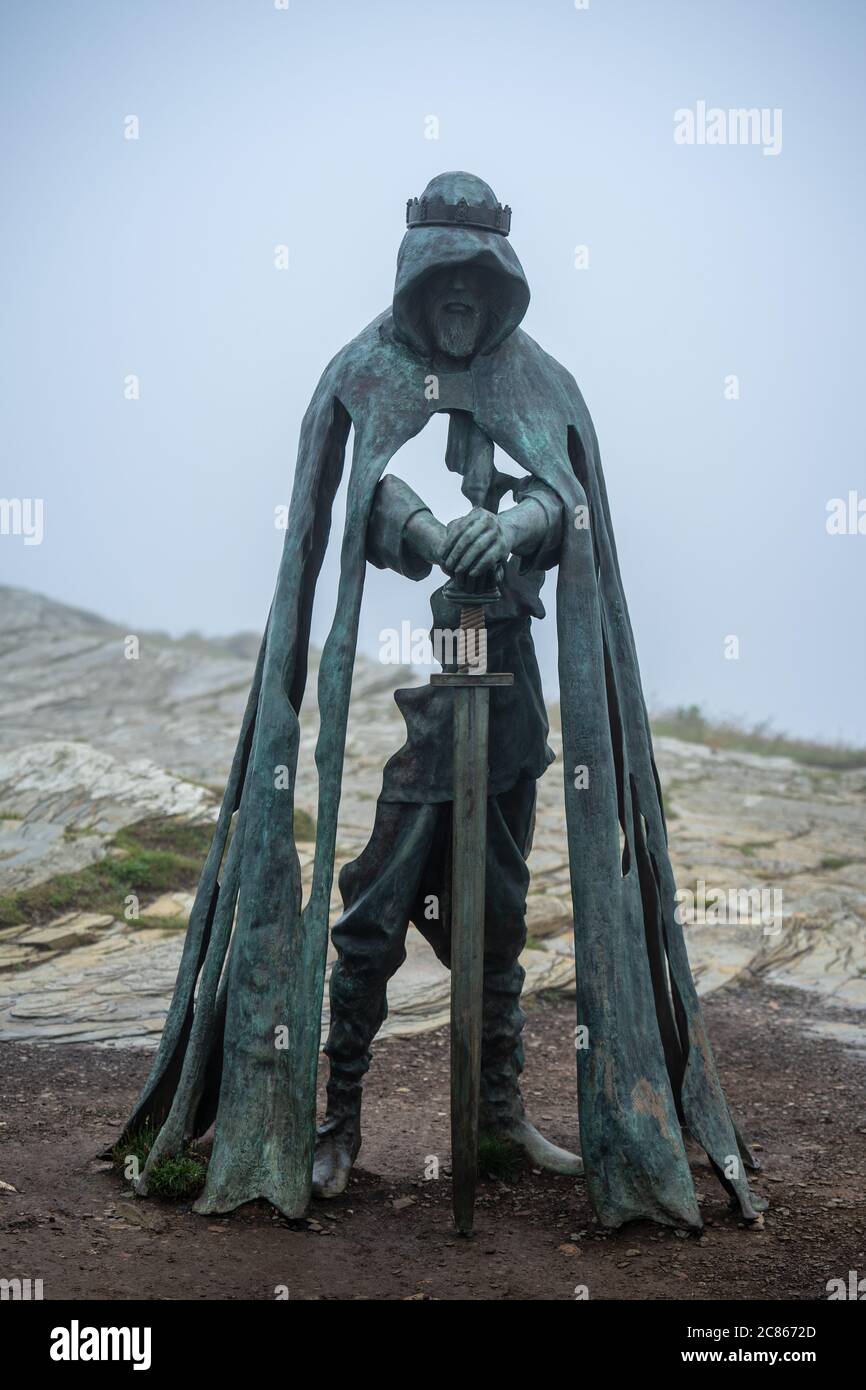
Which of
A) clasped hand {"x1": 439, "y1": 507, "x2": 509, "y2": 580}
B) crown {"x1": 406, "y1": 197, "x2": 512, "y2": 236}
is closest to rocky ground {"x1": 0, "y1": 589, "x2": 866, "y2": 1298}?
clasped hand {"x1": 439, "y1": 507, "x2": 509, "y2": 580}

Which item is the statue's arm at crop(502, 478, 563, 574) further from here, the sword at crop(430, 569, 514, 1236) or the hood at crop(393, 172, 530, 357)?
the hood at crop(393, 172, 530, 357)

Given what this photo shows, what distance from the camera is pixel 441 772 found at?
180 inches

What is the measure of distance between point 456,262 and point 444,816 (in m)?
1.75

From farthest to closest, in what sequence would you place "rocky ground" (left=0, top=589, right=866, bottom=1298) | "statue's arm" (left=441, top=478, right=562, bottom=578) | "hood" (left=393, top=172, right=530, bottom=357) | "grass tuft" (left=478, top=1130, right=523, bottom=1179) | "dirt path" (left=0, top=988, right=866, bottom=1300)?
"grass tuft" (left=478, top=1130, right=523, bottom=1179) → "hood" (left=393, top=172, right=530, bottom=357) → "statue's arm" (left=441, top=478, right=562, bottom=578) → "rocky ground" (left=0, top=589, right=866, bottom=1298) → "dirt path" (left=0, top=988, right=866, bottom=1300)

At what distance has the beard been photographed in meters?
4.60

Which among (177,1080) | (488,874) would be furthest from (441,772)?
(177,1080)

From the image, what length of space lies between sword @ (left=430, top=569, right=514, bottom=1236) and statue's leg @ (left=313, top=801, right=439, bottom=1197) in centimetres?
40

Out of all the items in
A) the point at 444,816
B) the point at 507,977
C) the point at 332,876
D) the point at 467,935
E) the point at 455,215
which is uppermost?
the point at 455,215

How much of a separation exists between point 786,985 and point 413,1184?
12.5 feet

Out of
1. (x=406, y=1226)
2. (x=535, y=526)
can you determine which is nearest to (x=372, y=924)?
(x=406, y=1226)

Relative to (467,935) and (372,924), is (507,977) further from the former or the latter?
(467,935)

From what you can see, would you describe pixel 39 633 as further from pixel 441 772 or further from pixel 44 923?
pixel 441 772

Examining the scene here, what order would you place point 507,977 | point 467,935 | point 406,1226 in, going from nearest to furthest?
point 467,935
point 406,1226
point 507,977

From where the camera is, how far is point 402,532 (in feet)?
14.4
